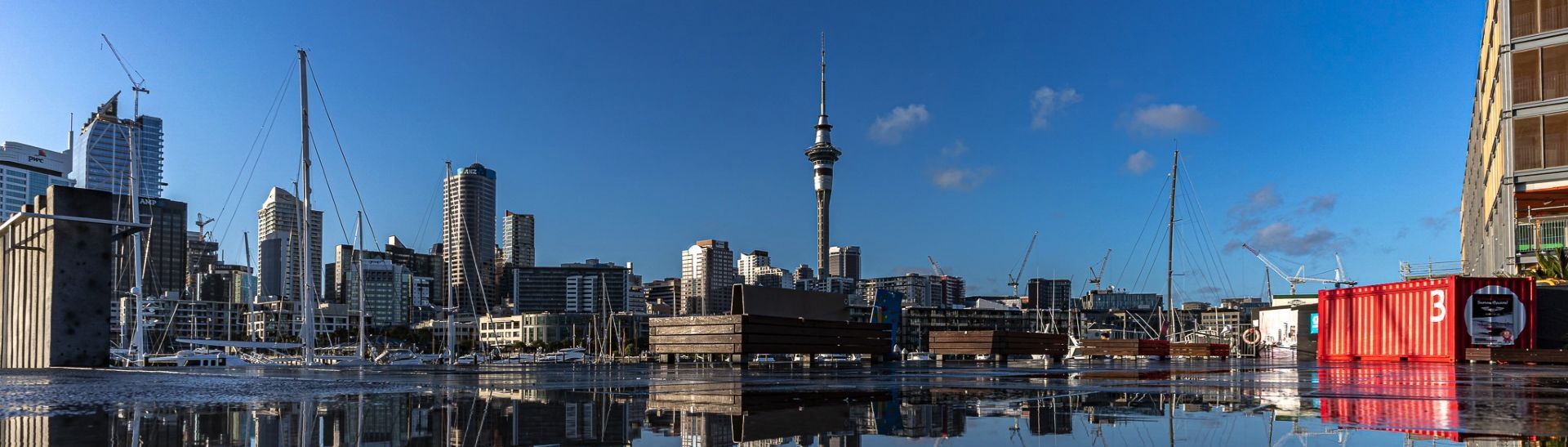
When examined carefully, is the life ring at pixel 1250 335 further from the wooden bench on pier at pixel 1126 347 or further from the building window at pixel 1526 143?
the building window at pixel 1526 143

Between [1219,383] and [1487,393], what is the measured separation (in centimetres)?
329

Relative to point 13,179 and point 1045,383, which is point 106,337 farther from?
point 13,179

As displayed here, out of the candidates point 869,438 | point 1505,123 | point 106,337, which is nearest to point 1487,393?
point 869,438

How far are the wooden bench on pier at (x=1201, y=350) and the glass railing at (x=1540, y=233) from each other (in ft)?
53.6

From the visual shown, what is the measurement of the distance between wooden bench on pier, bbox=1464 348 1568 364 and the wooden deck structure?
23581 mm

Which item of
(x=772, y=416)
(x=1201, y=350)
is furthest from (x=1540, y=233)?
(x=772, y=416)

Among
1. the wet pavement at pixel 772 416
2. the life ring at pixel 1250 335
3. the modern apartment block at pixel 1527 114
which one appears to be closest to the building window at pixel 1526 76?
the modern apartment block at pixel 1527 114

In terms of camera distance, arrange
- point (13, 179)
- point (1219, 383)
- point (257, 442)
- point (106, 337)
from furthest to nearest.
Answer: point (13, 179) → point (106, 337) → point (1219, 383) → point (257, 442)

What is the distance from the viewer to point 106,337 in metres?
19.5

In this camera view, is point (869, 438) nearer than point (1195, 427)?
Yes

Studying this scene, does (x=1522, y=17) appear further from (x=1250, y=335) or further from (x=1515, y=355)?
(x=1250, y=335)

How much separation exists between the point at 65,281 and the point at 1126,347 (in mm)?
51657

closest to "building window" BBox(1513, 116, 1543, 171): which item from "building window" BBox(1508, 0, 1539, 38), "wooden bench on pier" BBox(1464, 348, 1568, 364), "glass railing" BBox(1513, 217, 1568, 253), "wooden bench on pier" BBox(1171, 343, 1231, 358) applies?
"building window" BBox(1508, 0, 1539, 38)

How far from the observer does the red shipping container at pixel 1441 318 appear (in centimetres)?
3672
